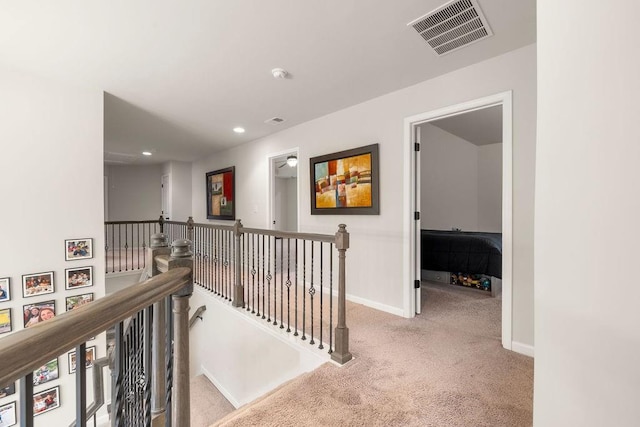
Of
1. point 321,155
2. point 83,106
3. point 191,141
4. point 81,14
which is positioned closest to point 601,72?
point 81,14

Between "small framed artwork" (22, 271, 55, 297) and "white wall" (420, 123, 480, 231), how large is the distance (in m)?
5.13

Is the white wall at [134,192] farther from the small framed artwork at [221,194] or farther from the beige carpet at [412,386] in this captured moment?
the beige carpet at [412,386]

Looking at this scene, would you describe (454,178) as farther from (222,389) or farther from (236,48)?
(222,389)

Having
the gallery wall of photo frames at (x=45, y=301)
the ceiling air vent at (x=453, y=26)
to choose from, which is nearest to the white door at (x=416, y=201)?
the ceiling air vent at (x=453, y=26)

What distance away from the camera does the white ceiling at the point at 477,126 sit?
170 inches

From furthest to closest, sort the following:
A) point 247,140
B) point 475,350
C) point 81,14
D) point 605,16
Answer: point 247,140
point 475,350
point 81,14
point 605,16

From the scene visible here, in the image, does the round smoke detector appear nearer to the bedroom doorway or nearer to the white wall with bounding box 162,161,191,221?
the bedroom doorway

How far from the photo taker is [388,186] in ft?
10.3

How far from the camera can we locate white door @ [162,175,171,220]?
7.23m

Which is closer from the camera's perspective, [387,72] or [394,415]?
[394,415]

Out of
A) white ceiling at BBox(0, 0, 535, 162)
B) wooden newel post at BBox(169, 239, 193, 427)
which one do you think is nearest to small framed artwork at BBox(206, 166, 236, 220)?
white ceiling at BBox(0, 0, 535, 162)

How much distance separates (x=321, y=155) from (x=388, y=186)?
1.12m

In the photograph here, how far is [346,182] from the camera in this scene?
3533 millimetres

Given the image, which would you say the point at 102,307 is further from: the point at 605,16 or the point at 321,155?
the point at 321,155
